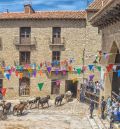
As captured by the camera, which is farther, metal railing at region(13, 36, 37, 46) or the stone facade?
metal railing at region(13, 36, 37, 46)

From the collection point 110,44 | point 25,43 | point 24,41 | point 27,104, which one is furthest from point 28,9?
point 110,44

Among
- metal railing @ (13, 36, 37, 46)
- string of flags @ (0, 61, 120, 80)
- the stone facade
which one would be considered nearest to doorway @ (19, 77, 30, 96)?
the stone facade

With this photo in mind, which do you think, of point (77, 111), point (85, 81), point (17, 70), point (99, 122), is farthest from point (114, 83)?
point (17, 70)

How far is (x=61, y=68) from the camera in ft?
115

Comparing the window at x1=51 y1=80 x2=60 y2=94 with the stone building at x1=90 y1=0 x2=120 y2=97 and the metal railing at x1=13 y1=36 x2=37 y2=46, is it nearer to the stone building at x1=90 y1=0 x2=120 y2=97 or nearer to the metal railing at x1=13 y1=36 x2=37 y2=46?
the metal railing at x1=13 y1=36 x2=37 y2=46

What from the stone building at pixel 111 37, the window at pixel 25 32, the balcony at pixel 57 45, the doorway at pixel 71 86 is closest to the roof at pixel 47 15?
the window at pixel 25 32

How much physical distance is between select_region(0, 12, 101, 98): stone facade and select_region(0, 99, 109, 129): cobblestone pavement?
6.14 metres

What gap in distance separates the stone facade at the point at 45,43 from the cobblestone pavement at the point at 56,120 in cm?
614

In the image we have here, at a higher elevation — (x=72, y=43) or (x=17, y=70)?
(x=72, y=43)

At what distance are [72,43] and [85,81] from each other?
144 inches

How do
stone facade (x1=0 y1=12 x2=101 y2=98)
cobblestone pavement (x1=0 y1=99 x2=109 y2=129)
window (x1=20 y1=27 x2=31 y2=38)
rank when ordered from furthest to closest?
window (x1=20 y1=27 x2=31 y2=38), stone facade (x1=0 y1=12 x2=101 y2=98), cobblestone pavement (x1=0 y1=99 x2=109 y2=129)

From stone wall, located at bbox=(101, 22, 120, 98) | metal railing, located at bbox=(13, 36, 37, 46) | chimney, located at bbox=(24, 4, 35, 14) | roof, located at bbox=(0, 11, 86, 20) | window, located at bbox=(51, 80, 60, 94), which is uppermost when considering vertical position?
chimney, located at bbox=(24, 4, 35, 14)

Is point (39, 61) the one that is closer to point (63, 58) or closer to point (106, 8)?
point (63, 58)

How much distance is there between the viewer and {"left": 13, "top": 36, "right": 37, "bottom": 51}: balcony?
35.0 meters
